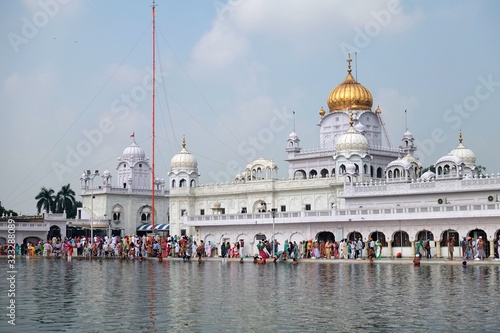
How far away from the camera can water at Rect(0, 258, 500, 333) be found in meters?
14.0

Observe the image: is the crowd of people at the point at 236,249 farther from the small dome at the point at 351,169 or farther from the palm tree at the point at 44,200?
the palm tree at the point at 44,200

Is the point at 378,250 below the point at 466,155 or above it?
below

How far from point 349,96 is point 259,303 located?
4786cm

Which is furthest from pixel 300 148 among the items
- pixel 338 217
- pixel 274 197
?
pixel 338 217

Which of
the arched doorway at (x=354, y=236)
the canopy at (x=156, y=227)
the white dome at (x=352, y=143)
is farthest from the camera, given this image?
the canopy at (x=156, y=227)

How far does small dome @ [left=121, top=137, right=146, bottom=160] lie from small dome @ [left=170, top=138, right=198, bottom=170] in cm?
1269

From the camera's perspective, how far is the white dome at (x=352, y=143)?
56.2 meters

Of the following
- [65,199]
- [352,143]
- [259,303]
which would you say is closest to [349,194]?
[352,143]

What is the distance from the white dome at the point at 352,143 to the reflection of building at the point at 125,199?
2626cm

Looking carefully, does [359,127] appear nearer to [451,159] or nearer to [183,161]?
[451,159]

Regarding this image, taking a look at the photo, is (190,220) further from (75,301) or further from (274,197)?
(75,301)

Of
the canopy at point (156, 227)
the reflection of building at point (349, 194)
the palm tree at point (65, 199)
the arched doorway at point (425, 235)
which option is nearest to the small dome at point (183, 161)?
the reflection of building at point (349, 194)

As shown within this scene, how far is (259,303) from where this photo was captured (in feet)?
57.3

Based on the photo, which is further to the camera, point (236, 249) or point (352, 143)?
point (352, 143)
